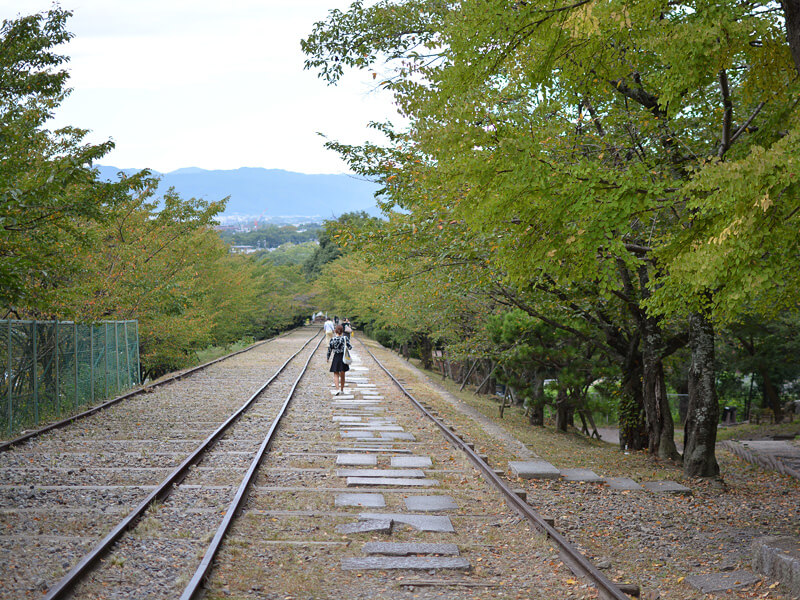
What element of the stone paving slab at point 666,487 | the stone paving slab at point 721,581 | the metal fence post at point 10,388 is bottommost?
the stone paving slab at point 666,487

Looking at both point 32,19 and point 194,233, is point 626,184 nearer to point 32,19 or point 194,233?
point 32,19

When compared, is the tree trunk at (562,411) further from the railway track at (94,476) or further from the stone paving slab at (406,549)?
the stone paving slab at (406,549)

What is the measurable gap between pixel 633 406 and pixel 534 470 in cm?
624

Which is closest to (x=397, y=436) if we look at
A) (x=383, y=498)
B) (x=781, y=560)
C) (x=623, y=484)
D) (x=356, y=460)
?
(x=356, y=460)

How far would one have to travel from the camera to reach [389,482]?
381 inches

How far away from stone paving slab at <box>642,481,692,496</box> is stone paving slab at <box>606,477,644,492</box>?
156 millimetres

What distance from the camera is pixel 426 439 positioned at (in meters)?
13.5

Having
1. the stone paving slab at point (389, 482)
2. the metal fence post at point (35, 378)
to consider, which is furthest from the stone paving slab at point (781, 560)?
the metal fence post at point (35, 378)

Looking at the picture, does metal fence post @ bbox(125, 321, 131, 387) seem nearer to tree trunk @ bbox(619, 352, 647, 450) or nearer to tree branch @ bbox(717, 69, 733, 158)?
tree trunk @ bbox(619, 352, 647, 450)

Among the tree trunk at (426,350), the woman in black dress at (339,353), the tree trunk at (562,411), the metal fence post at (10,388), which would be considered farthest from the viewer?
the tree trunk at (426,350)

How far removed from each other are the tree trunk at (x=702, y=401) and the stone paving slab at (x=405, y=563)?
21.2 feet

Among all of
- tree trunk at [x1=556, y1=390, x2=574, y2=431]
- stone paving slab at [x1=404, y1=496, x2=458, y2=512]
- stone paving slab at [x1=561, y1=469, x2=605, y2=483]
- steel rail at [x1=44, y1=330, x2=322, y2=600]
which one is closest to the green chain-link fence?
steel rail at [x1=44, y1=330, x2=322, y2=600]

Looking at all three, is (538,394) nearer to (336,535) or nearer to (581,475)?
(581,475)

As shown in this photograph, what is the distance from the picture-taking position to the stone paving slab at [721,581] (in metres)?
6.30
